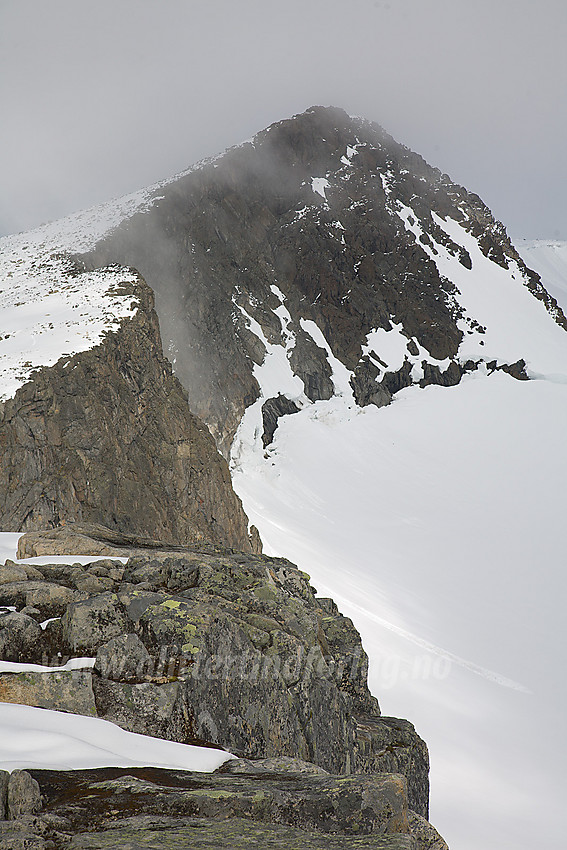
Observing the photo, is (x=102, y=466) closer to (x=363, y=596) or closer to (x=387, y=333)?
(x=363, y=596)

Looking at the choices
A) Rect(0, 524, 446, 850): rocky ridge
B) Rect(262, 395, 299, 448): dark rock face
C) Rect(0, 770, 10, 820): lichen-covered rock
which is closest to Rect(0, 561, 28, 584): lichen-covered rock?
Rect(0, 524, 446, 850): rocky ridge

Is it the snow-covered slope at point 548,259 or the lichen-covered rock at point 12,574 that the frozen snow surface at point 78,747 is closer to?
the lichen-covered rock at point 12,574

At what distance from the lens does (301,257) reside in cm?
5466

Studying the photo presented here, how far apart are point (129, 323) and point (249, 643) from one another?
59.2ft

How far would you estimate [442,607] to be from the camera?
93.1 ft

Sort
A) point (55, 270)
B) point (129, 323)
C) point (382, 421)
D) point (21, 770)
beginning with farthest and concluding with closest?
point (382, 421) → point (55, 270) → point (129, 323) → point (21, 770)

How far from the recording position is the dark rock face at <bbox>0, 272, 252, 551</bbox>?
17.2 metres

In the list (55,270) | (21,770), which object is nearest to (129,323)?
(55,270)

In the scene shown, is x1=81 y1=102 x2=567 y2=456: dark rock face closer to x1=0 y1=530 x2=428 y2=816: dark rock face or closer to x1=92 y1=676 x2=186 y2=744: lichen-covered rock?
x1=0 y1=530 x2=428 y2=816: dark rock face

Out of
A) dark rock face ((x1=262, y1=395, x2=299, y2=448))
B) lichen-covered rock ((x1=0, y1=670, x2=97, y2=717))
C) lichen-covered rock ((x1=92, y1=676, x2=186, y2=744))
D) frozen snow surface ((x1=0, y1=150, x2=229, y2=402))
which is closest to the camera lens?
lichen-covered rock ((x1=0, y1=670, x2=97, y2=717))

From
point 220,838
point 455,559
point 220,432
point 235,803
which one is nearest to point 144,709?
point 235,803

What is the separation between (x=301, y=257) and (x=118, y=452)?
38447mm

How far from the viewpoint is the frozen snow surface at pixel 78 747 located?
13.3 feet

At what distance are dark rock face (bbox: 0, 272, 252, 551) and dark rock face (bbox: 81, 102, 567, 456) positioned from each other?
52.2ft
